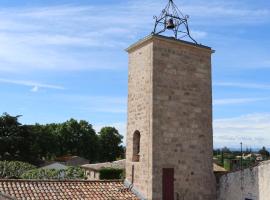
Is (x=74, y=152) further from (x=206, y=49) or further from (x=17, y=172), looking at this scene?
(x=206, y=49)

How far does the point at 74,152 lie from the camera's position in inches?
2285

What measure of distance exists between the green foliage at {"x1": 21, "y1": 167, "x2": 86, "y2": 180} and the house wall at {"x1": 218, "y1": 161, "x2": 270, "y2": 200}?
529 inches

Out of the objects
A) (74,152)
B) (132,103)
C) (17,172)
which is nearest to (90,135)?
(74,152)

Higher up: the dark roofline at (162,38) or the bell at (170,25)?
the bell at (170,25)

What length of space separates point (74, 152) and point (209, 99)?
46.8 m

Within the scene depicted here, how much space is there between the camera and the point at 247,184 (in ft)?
39.3

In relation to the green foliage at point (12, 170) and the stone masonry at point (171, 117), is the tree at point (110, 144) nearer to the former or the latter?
the green foliage at point (12, 170)

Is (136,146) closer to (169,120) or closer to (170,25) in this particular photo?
(169,120)

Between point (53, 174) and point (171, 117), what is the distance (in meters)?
16.8

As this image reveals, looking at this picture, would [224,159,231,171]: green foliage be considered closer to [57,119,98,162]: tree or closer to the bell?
the bell

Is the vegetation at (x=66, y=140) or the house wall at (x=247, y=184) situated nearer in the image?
the house wall at (x=247, y=184)

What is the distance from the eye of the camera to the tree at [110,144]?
59.6 metres

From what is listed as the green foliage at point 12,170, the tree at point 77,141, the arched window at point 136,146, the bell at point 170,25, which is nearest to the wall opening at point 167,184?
the arched window at point 136,146

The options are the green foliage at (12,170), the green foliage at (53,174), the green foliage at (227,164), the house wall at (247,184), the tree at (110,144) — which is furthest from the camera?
the tree at (110,144)
